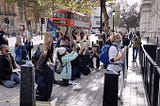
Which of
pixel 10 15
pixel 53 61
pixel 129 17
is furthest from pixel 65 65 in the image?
pixel 10 15

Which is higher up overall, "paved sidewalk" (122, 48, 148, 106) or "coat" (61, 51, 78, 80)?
"coat" (61, 51, 78, 80)

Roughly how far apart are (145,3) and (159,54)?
46263 mm

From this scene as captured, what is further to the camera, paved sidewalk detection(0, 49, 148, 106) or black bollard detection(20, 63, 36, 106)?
paved sidewalk detection(0, 49, 148, 106)

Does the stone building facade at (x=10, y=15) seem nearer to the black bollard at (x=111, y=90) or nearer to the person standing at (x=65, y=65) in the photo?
the person standing at (x=65, y=65)

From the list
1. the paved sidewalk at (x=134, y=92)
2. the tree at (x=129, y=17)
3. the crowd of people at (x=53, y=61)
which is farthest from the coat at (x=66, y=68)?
the tree at (x=129, y=17)

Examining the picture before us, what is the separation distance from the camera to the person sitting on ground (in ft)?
36.8

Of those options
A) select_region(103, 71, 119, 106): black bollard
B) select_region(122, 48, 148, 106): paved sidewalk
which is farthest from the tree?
select_region(103, 71, 119, 106): black bollard

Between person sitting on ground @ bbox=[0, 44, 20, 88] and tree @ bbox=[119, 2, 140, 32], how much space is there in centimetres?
8010

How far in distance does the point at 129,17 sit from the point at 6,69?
266 feet

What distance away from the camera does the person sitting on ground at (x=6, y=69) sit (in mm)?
11203

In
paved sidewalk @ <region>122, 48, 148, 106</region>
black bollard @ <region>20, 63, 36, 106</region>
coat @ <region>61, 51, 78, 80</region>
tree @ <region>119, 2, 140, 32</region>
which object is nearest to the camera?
A: black bollard @ <region>20, 63, 36, 106</region>

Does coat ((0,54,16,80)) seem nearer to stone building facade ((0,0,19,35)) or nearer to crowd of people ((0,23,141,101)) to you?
crowd of people ((0,23,141,101))

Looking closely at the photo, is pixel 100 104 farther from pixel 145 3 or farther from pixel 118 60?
pixel 145 3

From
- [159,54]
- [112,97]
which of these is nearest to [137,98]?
[159,54]
